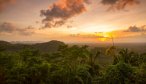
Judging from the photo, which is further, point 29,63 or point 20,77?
point 29,63

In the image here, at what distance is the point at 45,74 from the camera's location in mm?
47656

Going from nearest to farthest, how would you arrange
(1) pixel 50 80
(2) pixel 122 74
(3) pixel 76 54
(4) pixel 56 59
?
1. (2) pixel 122 74
2. (1) pixel 50 80
3. (3) pixel 76 54
4. (4) pixel 56 59

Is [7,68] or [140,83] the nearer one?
[140,83]

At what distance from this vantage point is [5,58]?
49312 millimetres

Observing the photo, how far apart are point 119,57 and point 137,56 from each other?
401 centimetres

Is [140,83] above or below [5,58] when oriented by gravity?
below

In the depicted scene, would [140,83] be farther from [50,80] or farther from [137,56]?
[50,80]

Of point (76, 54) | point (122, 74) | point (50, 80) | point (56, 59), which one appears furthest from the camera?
point (56, 59)

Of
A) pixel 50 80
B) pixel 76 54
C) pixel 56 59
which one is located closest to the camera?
pixel 50 80

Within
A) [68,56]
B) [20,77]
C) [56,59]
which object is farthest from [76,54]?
[20,77]

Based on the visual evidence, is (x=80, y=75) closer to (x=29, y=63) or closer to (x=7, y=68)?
(x=29, y=63)

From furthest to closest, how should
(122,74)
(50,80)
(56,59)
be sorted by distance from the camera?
(56,59), (50,80), (122,74)

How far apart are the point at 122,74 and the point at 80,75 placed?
9787mm

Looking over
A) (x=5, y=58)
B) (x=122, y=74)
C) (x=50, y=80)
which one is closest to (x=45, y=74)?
(x=50, y=80)
